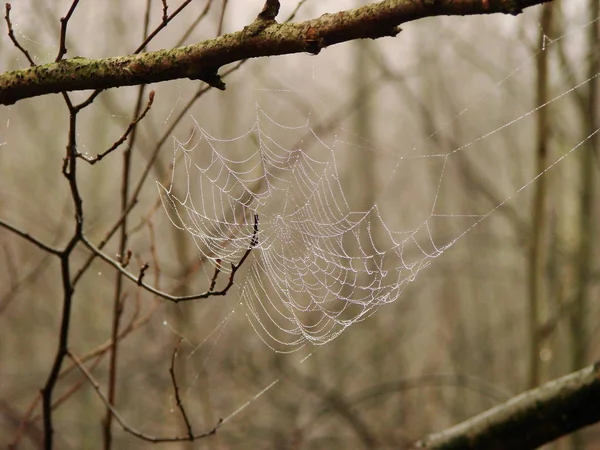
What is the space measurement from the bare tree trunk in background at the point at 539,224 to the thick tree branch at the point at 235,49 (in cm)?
217

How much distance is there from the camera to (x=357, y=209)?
684 cm

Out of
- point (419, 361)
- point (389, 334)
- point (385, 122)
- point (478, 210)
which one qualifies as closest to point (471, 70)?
point (385, 122)

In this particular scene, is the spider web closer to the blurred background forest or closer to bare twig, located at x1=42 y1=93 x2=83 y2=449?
the blurred background forest

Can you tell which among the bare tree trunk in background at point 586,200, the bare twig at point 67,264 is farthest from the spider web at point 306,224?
the bare twig at point 67,264

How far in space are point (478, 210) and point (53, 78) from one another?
6.45 m

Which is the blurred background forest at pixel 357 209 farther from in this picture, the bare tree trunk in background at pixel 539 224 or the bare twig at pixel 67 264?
the bare twig at pixel 67 264

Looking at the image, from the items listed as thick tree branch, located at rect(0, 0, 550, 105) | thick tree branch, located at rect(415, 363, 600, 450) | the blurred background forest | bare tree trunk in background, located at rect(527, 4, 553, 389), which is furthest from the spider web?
thick tree branch, located at rect(0, 0, 550, 105)

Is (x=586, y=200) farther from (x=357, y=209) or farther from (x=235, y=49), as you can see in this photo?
(x=357, y=209)

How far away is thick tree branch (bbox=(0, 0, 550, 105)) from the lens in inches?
33.6

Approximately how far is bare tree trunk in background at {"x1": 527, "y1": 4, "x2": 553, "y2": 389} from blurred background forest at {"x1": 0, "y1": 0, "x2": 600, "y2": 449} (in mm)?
12

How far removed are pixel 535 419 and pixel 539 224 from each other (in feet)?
5.01

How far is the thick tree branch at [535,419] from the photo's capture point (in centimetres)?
167

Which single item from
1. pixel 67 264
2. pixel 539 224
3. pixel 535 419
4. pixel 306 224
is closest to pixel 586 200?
pixel 539 224

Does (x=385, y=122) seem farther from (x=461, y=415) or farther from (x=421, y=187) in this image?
(x=461, y=415)
